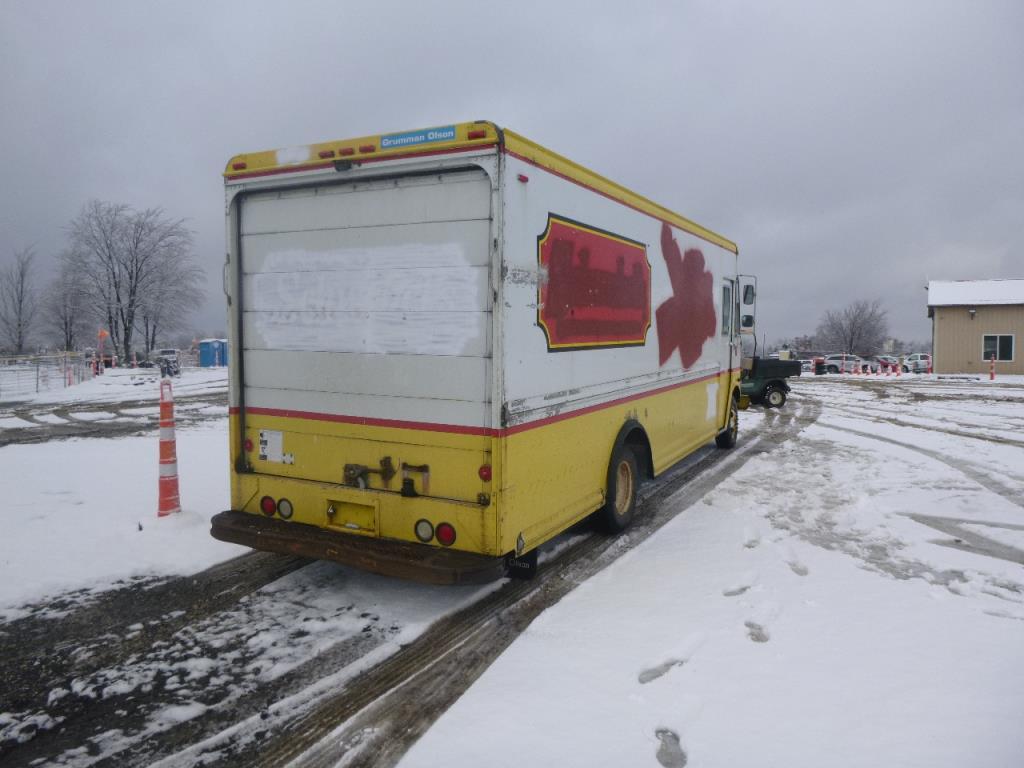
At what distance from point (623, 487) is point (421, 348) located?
2734 millimetres

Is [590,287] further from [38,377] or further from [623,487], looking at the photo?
[38,377]

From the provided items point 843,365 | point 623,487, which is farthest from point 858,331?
point 623,487

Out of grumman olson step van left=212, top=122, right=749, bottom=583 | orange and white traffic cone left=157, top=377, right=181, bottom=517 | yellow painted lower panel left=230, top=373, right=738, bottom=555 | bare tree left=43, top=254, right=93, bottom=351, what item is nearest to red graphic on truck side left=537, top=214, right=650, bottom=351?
grumman olson step van left=212, top=122, right=749, bottom=583

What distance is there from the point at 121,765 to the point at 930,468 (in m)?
9.82

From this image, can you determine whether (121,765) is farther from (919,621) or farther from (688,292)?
(688,292)

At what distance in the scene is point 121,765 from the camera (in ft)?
9.70

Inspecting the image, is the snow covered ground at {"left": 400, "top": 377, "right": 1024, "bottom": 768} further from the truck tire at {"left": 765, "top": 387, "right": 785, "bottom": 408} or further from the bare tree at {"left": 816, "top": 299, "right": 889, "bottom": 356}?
the bare tree at {"left": 816, "top": 299, "right": 889, "bottom": 356}

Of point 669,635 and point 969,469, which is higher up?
point 969,469

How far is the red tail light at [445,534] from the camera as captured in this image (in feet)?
14.4

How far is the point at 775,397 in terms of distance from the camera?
17.7 m

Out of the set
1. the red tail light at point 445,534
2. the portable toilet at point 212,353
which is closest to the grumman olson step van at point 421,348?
the red tail light at point 445,534

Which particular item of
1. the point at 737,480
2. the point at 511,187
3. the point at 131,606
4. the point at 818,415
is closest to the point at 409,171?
the point at 511,187

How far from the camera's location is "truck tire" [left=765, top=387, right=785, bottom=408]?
17.6 meters

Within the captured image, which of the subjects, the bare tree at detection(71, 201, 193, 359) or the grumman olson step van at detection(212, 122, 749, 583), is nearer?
the grumman olson step van at detection(212, 122, 749, 583)
